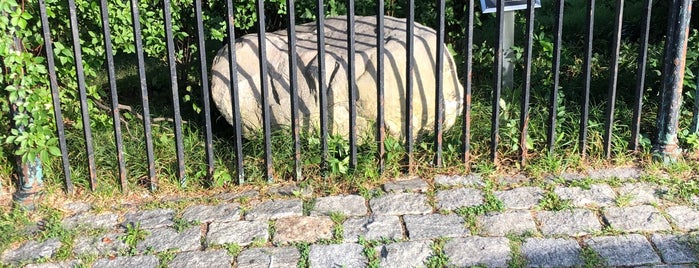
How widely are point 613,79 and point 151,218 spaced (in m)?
2.53

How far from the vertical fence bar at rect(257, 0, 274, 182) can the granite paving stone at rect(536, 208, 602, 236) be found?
142cm

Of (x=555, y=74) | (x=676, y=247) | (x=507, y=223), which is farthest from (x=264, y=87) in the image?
(x=676, y=247)

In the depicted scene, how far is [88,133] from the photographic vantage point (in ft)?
14.0

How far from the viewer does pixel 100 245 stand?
383 cm

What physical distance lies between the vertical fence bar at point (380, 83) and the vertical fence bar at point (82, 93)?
4.87 feet

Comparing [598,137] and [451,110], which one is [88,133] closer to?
[451,110]

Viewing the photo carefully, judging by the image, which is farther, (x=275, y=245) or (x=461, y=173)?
(x=461, y=173)

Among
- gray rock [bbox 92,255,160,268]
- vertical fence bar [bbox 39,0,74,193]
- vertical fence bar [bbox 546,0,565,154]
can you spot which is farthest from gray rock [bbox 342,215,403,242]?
vertical fence bar [bbox 39,0,74,193]

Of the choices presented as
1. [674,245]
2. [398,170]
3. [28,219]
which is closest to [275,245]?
[398,170]

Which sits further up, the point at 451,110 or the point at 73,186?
the point at 451,110

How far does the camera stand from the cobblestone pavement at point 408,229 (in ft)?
11.9

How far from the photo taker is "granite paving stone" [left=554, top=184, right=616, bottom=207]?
4.13 m

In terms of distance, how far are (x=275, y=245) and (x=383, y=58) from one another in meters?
1.15

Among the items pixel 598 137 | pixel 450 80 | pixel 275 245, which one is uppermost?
pixel 450 80
